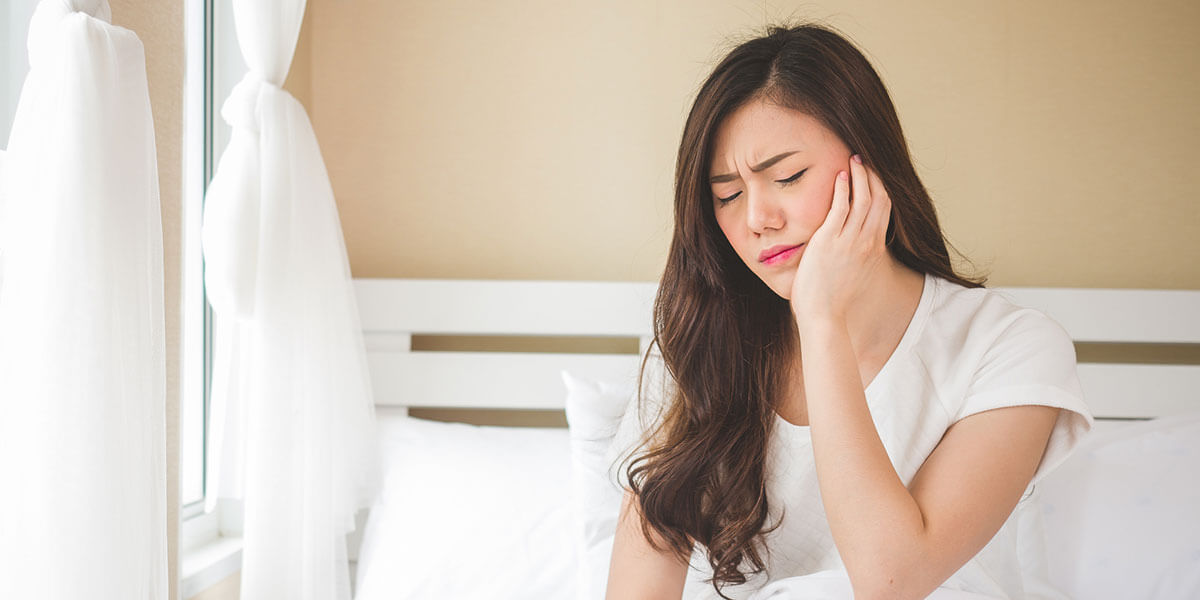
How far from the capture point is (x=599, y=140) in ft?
7.30

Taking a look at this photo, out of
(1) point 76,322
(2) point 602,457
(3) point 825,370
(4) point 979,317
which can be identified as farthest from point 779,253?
(1) point 76,322

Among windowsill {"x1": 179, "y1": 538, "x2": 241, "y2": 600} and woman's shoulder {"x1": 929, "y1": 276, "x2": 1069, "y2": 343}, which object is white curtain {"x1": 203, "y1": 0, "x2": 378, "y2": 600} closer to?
windowsill {"x1": 179, "y1": 538, "x2": 241, "y2": 600}

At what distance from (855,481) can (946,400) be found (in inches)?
9.5

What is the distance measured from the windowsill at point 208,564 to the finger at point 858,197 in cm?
122

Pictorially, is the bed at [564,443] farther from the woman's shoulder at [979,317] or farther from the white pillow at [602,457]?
the woman's shoulder at [979,317]

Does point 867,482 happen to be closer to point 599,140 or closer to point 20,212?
point 20,212

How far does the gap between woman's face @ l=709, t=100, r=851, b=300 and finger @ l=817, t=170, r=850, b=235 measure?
0.01 m

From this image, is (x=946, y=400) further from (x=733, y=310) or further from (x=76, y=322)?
(x=76, y=322)

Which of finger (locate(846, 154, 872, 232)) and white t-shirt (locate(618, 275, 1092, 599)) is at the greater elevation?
finger (locate(846, 154, 872, 232))

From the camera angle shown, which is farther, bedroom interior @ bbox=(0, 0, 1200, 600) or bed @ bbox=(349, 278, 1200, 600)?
bedroom interior @ bbox=(0, 0, 1200, 600)

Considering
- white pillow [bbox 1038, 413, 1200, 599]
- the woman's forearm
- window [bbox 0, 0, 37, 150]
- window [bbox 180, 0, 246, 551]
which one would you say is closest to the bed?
white pillow [bbox 1038, 413, 1200, 599]

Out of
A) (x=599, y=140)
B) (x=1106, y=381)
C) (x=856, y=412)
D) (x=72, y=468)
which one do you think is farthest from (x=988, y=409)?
(x=599, y=140)

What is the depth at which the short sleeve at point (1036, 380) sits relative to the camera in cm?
105

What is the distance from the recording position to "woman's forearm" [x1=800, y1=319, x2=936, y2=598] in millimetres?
973
